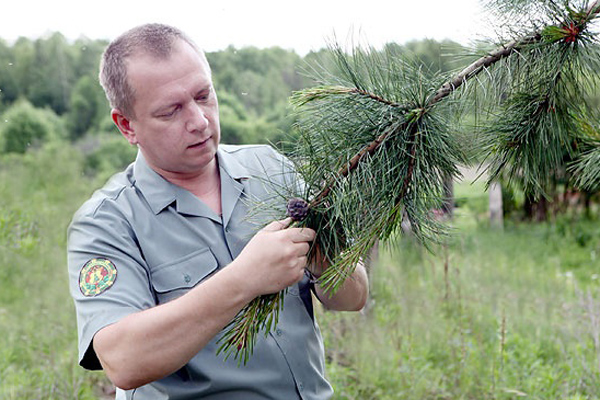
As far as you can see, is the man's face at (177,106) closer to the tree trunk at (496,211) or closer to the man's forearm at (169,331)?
the man's forearm at (169,331)

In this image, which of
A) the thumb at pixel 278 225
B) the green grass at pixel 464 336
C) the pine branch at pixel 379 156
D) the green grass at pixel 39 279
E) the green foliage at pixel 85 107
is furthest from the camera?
the green foliage at pixel 85 107

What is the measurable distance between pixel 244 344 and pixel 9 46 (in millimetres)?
4386

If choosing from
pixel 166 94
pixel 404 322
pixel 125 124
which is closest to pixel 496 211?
pixel 404 322

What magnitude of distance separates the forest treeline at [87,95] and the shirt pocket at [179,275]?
3349 millimetres

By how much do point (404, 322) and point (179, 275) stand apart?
90.2 inches

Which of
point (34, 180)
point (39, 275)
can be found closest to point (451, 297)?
point (39, 275)

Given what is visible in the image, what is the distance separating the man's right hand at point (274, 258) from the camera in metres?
1.36

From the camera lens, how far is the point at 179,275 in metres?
1.75

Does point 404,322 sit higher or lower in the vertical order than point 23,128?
lower

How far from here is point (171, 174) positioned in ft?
6.13

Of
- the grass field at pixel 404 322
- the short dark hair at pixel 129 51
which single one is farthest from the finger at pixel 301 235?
the grass field at pixel 404 322

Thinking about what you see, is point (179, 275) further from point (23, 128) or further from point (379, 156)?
point (23, 128)

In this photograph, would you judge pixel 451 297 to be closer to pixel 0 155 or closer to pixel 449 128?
pixel 449 128

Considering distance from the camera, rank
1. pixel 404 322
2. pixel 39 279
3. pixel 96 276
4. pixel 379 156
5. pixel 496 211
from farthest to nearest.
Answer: pixel 496 211 → pixel 39 279 → pixel 404 322 → pixel 96 276 → pixel 379 156
